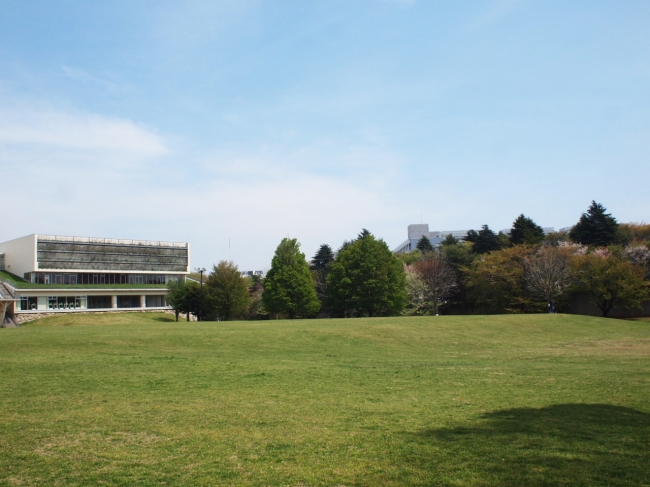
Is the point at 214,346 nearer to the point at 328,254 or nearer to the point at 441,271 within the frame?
the point at 441,271

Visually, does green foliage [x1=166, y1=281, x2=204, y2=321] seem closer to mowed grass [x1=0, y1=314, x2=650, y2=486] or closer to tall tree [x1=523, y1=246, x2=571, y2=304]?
tall tree [x1=523, y1=246, x2=571, y2=304]

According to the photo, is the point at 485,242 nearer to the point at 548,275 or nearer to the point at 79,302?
the point at 548,275

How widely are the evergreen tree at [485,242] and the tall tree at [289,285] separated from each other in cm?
3436

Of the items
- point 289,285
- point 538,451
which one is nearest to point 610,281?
point 289,285

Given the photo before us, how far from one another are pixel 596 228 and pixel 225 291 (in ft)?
178

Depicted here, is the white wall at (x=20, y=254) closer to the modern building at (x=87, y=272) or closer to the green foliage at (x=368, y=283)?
the modern building at (x=87, y=272)

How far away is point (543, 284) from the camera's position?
6075 centimetres

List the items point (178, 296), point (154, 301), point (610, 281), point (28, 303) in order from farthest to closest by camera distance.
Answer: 1. point (154, 301)
2. point (28, 303)
3. point (178, 296)
4. point (610, 281)

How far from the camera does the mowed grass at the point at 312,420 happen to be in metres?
6.73

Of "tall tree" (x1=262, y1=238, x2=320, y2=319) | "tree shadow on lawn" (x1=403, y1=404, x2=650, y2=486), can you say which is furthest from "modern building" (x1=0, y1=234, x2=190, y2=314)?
"tree shadow on lawn" (x1=403, y1=404, x2=650, y2=486)

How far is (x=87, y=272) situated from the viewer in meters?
89.7

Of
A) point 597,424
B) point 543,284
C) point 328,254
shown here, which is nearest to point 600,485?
point 597,424

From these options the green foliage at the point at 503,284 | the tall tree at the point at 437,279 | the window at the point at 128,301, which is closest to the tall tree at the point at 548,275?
the green foliage at the point at 503,284

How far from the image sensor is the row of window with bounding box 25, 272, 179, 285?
3330 inches
